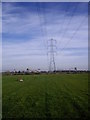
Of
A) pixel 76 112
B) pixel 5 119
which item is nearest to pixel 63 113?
pixel 76 112

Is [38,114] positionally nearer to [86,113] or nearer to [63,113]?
[63,113]

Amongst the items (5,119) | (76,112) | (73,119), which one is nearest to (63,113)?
(76,112)

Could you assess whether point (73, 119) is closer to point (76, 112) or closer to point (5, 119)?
point (76, 112)

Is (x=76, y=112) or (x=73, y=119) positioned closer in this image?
(x=73, y=119)

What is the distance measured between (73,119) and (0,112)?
428 centimetres

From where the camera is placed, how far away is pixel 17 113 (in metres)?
13.2

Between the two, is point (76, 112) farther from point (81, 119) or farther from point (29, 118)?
point (29, 118)

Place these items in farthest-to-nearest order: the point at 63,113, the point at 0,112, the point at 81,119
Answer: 1. the point at 0,112
2. the point at 63,113
3. the point at 81,119

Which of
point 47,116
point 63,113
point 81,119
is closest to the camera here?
point 81,119

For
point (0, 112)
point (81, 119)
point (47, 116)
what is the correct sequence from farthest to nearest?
point (0, 112) → point (47, 116) → point (81, 119)

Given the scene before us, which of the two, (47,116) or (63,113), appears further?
(63,113)

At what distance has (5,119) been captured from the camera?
460 inches

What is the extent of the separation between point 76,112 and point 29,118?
2.58 meters

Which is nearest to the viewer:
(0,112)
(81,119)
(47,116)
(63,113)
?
(81,119)
